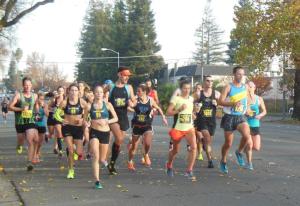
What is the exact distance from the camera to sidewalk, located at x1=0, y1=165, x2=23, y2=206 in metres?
7.43

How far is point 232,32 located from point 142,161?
26.1m

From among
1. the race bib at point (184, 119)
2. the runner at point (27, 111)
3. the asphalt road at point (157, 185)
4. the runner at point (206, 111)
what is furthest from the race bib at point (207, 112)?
the runner at point (27, 111)

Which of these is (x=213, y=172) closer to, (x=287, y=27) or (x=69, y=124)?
(x=69, y=124)

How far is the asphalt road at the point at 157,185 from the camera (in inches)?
300

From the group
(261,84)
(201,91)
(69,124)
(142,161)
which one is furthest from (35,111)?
(261,84)

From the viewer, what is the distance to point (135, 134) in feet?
36.9

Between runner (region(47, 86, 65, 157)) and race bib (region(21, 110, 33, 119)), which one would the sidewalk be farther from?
runner (region(47, 86, 65, 157))

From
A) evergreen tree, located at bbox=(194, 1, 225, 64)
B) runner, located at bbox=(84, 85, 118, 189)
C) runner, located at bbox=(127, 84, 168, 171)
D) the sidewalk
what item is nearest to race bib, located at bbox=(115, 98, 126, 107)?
runner, located at bbox=(127, 84, 168, 171)

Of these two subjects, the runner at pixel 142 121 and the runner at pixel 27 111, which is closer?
the runner at pixel 27 111

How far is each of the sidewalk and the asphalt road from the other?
3cm

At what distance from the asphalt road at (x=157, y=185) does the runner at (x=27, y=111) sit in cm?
62

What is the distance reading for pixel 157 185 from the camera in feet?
29.2

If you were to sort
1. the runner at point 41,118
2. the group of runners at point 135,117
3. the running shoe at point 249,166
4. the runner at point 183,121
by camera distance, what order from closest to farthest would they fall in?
1. the group of runners at point 135,117
2. the runner at point 183,121
3. the running shoe at point 249,166
4. the runner at point 41,118

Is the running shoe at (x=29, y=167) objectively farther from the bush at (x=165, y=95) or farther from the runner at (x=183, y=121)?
the bush at (x=165, y=95)
